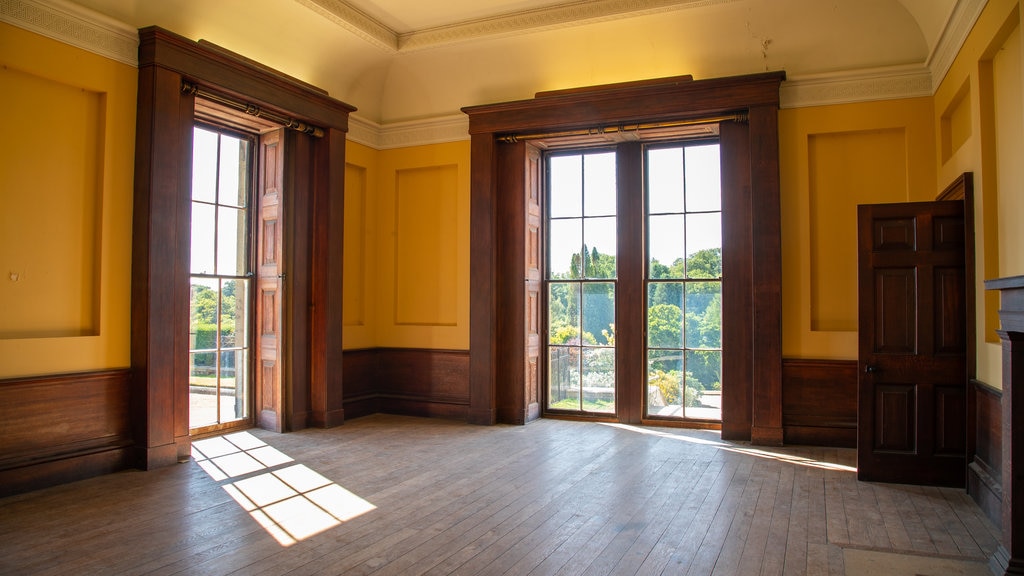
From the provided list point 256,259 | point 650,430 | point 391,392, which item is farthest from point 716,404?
point 256,259

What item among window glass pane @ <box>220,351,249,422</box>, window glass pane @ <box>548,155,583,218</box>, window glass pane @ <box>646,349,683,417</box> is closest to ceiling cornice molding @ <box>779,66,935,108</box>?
window glass pane @ <box>548,155,583,218</box>

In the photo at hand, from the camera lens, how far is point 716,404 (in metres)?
6.65

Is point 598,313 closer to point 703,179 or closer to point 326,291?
point 703,179

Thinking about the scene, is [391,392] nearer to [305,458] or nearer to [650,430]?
[305,458]

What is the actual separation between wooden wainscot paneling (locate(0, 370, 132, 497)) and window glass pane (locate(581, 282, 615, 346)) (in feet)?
14.2

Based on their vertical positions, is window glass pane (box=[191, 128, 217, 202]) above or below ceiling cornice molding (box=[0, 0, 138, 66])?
below

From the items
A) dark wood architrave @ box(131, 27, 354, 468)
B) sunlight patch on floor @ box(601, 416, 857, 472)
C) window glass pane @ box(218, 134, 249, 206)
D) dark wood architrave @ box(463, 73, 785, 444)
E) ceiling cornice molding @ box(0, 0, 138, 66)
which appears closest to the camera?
ceiling cornice molding @ box(0, 0, 138, 66)

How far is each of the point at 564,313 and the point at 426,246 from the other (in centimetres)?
173

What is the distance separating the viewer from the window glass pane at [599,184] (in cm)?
717

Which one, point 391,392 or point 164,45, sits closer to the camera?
point 164,45

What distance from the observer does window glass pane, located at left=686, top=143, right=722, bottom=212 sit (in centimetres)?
670

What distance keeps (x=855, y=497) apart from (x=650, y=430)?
2.41 meters

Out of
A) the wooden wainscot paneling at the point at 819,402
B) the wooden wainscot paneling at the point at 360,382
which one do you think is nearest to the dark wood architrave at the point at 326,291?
the wooden wainscot paneling at the point at 360,382

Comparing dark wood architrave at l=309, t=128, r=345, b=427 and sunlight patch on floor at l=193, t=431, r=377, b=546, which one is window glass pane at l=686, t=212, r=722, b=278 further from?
sunlight patch on floor at l=193, t=431, r=377, b=546
